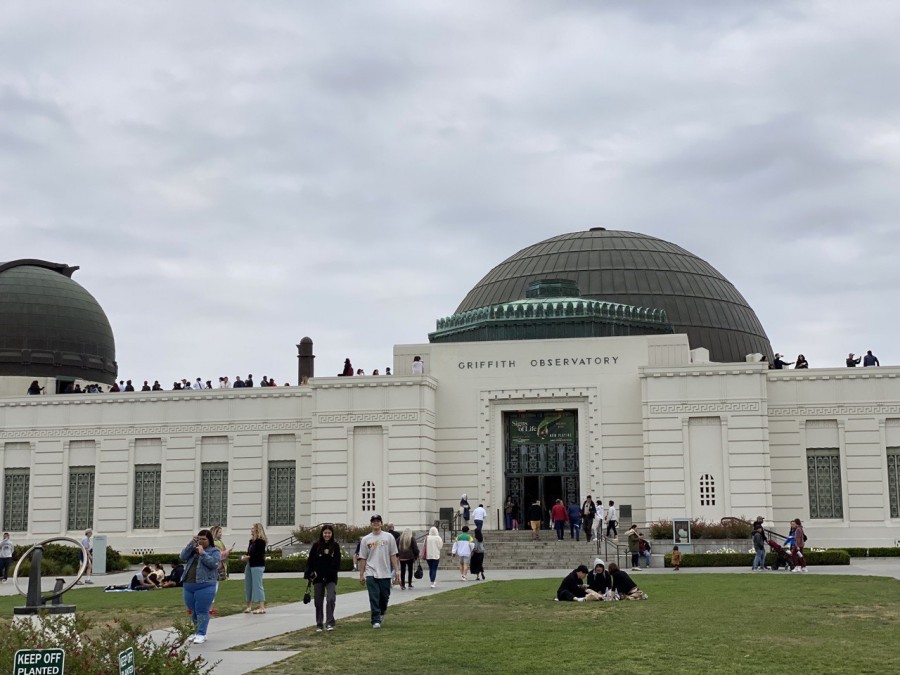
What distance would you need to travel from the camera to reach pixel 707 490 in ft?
133

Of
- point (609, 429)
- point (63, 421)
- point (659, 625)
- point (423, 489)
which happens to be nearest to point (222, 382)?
point (63, 421)

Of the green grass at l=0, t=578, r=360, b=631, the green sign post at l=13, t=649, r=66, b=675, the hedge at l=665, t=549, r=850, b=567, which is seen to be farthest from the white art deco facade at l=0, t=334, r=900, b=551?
the green sign post at l=13, t=649, r=66, b=675

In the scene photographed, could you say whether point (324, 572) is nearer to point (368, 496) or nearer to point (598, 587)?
point (598, 587)

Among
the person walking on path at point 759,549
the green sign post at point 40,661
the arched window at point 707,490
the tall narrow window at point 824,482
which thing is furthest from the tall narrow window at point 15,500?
the green sign post at point 40,661

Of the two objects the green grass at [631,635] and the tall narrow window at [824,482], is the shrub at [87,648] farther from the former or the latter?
the tall narrow window at [824,482]

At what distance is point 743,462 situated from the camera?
40.4 m

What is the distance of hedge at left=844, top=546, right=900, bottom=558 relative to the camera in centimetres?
3816

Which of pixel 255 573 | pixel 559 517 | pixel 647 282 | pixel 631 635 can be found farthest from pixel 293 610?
pixel 647 282

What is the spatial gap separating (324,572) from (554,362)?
25971mm

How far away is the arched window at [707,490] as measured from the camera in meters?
40.5

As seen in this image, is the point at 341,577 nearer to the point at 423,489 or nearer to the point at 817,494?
the point at 423,489

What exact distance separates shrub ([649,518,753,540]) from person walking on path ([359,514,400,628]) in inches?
820

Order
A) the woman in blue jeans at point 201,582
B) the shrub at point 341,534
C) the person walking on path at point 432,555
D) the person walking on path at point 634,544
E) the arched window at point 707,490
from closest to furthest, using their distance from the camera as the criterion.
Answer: the woman in blue jeans at point 201,582, the person walking on path at point 432,555, the person walking on path at point 634,544, the shrub at point 341,534, the arched window at point 707,490

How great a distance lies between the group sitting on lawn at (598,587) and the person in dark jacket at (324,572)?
548 centimetres
